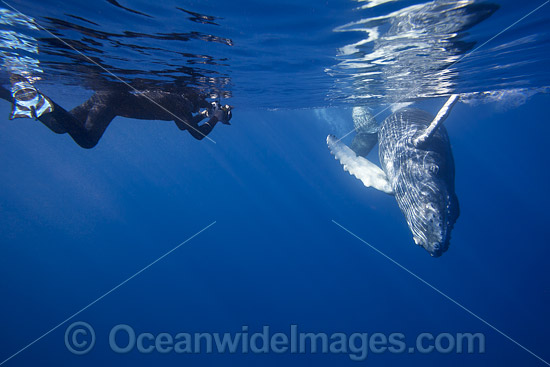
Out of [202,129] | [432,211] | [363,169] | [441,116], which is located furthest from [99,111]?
[441,116]

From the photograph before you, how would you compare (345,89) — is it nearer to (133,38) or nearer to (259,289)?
(133,38)

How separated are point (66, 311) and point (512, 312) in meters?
73.7

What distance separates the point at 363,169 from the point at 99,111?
776cm

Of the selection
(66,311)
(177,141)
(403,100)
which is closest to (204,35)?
(403,100)

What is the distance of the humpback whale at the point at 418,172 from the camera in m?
6.61

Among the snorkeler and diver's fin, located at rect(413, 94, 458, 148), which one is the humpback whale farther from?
the snorkeler

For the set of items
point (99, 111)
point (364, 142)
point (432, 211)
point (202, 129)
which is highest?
point (99, 111)

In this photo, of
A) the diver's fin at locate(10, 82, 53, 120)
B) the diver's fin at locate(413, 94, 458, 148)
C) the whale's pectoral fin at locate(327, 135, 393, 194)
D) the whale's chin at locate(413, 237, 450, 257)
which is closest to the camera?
the diver's fin at locate(10, 82, 53, 120)

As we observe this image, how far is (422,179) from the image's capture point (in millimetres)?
7699

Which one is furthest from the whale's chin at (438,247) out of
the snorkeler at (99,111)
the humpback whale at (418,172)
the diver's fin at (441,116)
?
the snorkeler at (99,111)

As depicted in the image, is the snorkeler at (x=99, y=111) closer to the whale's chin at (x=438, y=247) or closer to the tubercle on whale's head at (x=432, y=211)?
the tubercle on whale's head at (x=432, y=211)

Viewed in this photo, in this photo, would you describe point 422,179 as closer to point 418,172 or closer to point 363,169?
point 418,172

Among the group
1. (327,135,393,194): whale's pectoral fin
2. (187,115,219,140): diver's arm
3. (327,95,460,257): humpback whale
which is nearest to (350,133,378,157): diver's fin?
(327,95,460,257): humpback whale

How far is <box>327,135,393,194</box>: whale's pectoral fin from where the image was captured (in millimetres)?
8852
